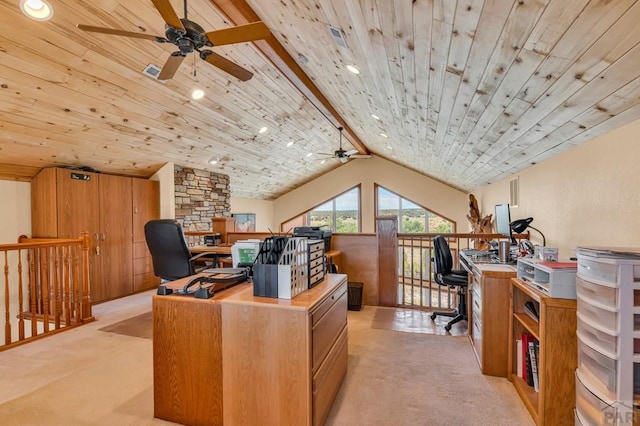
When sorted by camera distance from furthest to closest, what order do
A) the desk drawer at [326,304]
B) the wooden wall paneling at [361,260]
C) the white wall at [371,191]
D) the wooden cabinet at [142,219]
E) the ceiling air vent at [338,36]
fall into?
1. the white wall at [371,191]
2. the wooden cabinet at [142,219]
3. the wooden wall paneling at [361,260]
4. the ceiling air vent at [338,36]
5. the desk drawer at [326,304]

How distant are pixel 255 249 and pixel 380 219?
223cm

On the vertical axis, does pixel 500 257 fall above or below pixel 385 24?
below

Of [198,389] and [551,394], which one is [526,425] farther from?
[198,389]

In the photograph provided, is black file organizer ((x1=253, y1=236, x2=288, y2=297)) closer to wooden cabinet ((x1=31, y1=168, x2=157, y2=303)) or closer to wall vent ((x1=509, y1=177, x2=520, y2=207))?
wall vent ((x1=509, y1=177, x2=520, y2=207))

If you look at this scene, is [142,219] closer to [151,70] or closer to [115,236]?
[115,236]

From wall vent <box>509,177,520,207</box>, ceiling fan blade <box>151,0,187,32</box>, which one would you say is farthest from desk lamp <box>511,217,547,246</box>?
ceiling fan blade <box>151,0,187,32</box>

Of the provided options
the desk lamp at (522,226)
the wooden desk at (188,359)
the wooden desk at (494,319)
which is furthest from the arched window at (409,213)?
the wooden desk at (188,359)

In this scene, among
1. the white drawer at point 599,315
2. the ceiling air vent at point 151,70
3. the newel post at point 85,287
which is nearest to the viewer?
the white drawer at point 599,315

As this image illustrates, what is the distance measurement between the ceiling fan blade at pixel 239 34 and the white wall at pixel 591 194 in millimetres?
2416

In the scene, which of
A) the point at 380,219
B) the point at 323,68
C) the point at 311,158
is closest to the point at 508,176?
the point at 380,219

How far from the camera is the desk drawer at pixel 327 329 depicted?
1665 mm

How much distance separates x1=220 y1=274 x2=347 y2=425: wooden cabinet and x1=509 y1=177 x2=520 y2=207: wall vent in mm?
3634

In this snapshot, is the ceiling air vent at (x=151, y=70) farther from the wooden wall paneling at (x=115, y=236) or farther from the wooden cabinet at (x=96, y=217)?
the wooden wall paneling at (x=115, y=236)

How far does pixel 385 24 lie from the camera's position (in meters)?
1.91
